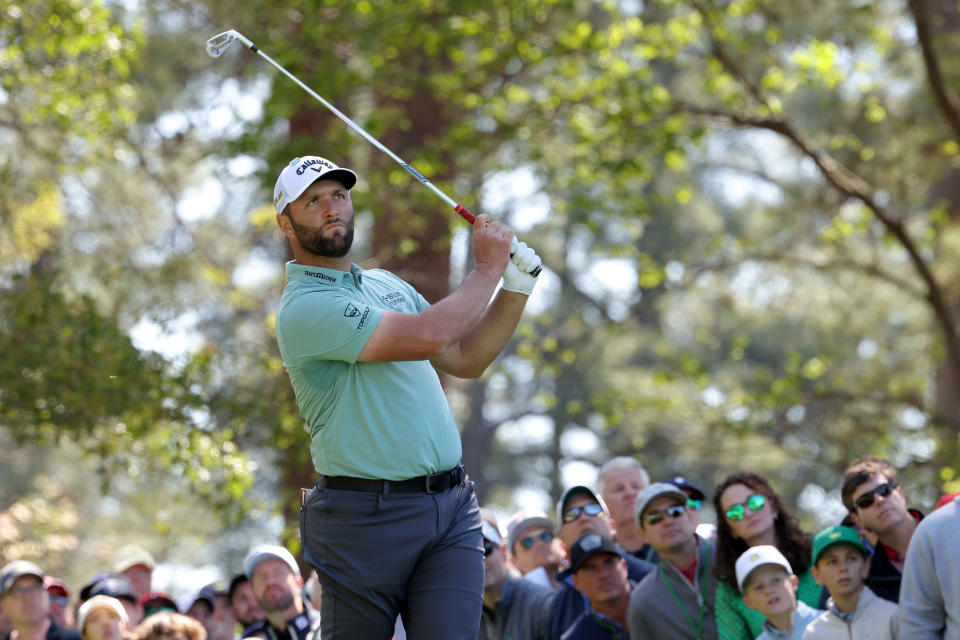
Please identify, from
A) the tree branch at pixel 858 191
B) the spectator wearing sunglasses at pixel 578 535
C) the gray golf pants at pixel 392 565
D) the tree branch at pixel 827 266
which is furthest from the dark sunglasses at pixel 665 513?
the tree branch at pixel 827 266

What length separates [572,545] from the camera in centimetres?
720

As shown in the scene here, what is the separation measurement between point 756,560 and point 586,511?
5.00ft

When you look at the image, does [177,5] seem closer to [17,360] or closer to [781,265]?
[17,360]

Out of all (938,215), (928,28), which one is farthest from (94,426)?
(938,215)

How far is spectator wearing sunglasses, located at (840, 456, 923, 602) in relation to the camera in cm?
594

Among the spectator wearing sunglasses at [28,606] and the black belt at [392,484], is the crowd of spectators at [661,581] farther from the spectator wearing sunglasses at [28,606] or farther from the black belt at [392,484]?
the black belt at [392,484]

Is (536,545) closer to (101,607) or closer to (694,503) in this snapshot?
(694,503)

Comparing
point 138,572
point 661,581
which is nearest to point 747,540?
point 661,581

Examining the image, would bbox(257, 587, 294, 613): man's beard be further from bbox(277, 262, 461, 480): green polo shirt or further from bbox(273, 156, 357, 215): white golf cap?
bbox(273, 156, 357, 215): white golf cap

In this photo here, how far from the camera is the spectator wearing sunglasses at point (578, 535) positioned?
7.34 meters

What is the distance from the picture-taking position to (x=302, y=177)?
4.29m

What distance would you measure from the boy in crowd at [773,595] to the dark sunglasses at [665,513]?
0.72 m

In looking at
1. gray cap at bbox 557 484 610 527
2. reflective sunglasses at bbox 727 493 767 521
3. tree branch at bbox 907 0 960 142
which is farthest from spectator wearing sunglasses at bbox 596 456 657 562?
tree branch at bbox 907 0 960 142

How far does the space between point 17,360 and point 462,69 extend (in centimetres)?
509
